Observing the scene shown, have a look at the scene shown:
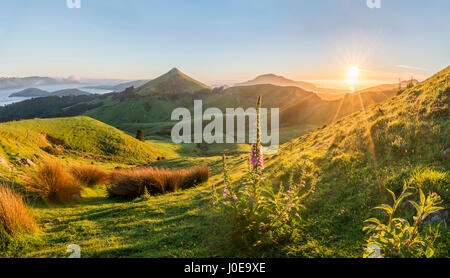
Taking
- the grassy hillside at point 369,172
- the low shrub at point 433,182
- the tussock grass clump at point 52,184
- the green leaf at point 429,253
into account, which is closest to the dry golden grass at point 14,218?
the tussock grass clump at point 52,184

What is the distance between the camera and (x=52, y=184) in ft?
28.4

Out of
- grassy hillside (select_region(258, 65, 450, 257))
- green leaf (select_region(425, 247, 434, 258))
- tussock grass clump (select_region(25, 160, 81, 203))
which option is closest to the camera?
green leaf (select_region(425, 247, 434, 258))

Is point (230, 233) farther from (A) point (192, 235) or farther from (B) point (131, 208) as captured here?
(B) point (131, 208)

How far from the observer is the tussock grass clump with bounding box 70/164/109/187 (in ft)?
37.4

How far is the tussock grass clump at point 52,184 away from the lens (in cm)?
836

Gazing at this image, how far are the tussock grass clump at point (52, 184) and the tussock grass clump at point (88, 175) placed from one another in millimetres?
2148

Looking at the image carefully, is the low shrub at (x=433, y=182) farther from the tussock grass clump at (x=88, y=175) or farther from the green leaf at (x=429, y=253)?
the tussock grass clump at (x=88, y=175)

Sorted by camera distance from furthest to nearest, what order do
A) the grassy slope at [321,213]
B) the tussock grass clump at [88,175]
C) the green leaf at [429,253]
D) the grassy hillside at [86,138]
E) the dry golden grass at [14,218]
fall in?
the grassy hillside at [86,138] < the tussock grass clump at [88,175] < the dry golden grass at [14,218] < the grassy slope at [321,213] < the green leaf at [429,253]

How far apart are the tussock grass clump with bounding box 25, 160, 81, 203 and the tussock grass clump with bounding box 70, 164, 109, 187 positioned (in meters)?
2.15

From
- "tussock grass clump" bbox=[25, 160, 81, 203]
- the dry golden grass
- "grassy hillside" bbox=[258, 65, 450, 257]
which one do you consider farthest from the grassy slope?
"tussock grass clump" bbox=[25, 160, 81, 203]

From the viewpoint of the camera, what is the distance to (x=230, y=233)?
427 centimetres

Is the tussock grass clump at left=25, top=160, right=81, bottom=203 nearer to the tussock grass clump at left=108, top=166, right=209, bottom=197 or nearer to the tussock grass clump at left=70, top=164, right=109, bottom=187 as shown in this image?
the tussock grass clump at left=108, top=166, right=209, bottom=197

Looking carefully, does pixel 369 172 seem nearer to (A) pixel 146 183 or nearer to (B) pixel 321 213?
(B) pixel 321 213

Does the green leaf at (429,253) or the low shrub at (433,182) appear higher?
the low shrub at (433,182)
